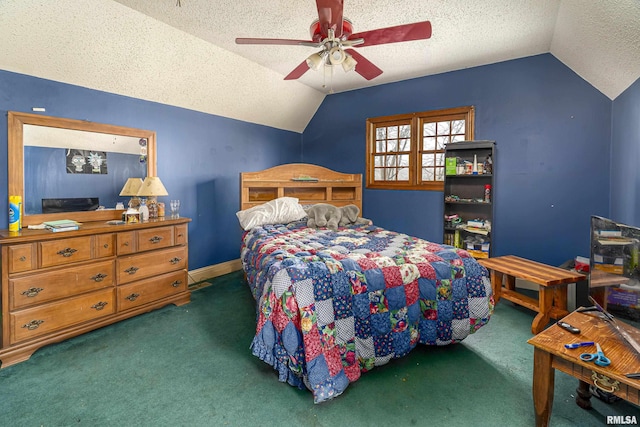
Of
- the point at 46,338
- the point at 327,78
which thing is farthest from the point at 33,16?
the point at 327,78

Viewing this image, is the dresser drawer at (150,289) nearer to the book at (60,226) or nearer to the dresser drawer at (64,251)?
the dresser drawer at (64,251)

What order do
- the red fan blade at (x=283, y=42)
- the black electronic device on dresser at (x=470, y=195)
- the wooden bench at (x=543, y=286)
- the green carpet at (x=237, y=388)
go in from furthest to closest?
1. the black electronic device on dresser at (x=470, y=195)
2. the wooden bench at (x=543, y=286)
3. the red fan blade at (x=283, y=42)
4. the green carpet at (x=237, y=388)

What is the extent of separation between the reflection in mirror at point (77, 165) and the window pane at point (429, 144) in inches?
138

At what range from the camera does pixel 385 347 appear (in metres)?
1.91

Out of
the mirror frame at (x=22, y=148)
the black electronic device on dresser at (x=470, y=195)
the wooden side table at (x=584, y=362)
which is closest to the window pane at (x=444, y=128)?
the black electronic device on dresser at (x=470, y=195)

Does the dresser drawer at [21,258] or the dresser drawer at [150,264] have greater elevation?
the dresser drawer at [21,258]

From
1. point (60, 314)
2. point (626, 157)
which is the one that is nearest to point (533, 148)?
point (626, 157)

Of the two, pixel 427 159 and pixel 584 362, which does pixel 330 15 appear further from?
pixel 427 159

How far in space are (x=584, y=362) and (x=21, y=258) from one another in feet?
10.7

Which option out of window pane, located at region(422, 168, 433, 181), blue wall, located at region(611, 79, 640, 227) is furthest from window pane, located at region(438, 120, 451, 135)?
blue wall, located at region(611, 79, 640, 227)

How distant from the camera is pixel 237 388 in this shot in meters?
1.85

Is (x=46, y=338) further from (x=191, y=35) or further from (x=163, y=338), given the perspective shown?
(x=191, y=35)

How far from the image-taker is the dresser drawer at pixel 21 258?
2.06m

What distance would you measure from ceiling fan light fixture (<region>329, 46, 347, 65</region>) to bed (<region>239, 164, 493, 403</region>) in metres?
1.38
